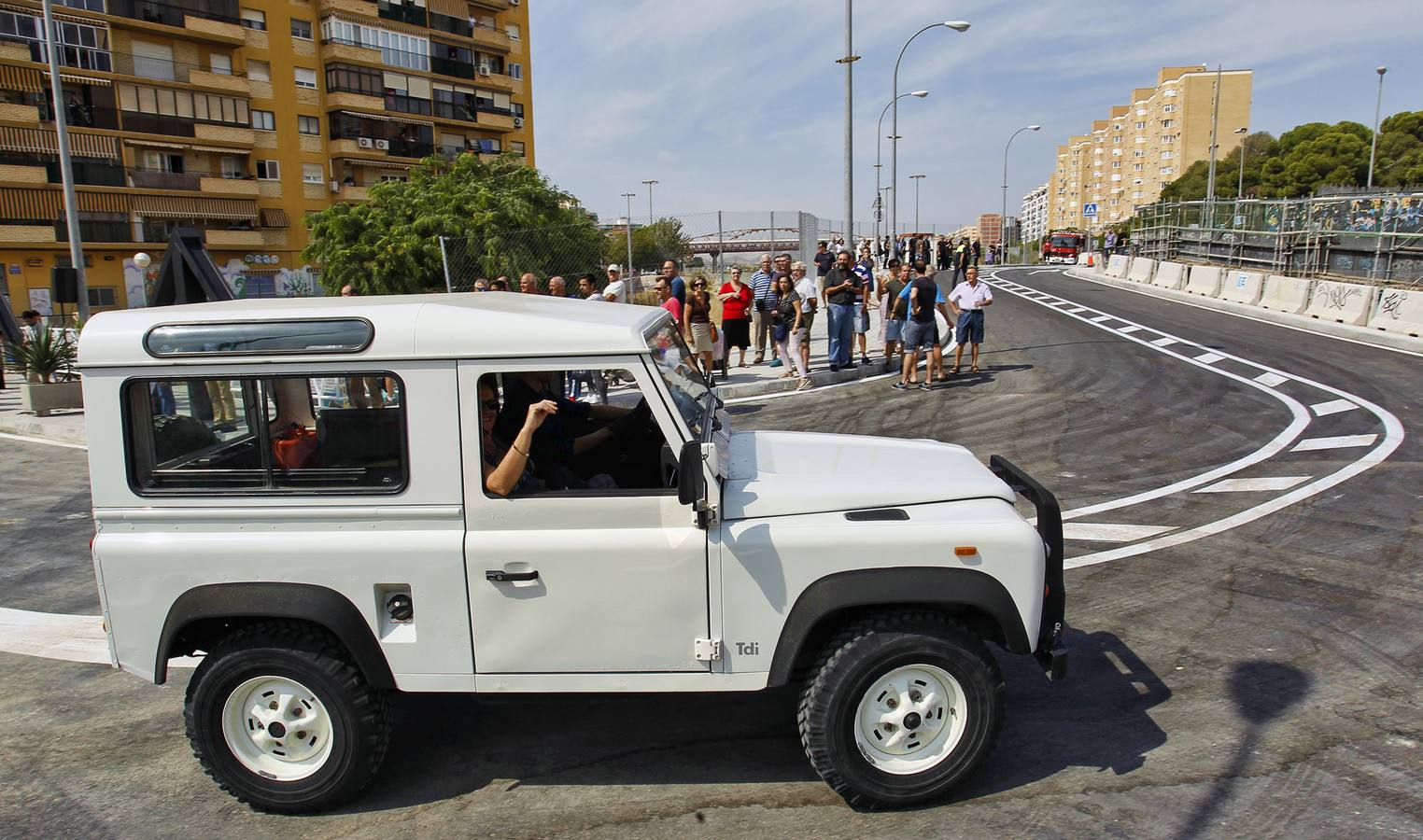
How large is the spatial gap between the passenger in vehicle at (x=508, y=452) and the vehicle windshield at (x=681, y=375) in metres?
0.48

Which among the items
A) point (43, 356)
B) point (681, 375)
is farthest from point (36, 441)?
point (681, 375)

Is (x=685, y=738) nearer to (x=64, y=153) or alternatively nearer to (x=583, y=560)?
(x=583, y=560)

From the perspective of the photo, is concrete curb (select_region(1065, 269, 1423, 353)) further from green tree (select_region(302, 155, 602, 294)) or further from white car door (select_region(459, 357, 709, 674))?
green tree (select_region(302, 155, 602, 294))

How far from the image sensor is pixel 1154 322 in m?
22.1

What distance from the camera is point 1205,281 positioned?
28.0m

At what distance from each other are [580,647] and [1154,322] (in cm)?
2151

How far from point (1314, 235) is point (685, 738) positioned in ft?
89.7

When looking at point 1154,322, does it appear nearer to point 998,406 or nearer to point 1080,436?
point 998,406

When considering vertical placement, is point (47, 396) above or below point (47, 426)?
above

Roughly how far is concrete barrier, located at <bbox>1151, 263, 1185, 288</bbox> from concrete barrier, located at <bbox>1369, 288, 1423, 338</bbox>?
11.7 m

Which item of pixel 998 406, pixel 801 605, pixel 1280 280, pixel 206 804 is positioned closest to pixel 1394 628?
pixel 801 605

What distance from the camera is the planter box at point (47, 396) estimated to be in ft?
51.0

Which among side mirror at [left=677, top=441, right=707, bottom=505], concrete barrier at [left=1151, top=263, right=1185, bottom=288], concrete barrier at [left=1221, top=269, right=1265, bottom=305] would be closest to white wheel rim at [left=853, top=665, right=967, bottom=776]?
side mirror at [left=677, top=441, right=707, bottom=505]

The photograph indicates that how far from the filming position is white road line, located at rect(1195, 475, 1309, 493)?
28.0 ft
